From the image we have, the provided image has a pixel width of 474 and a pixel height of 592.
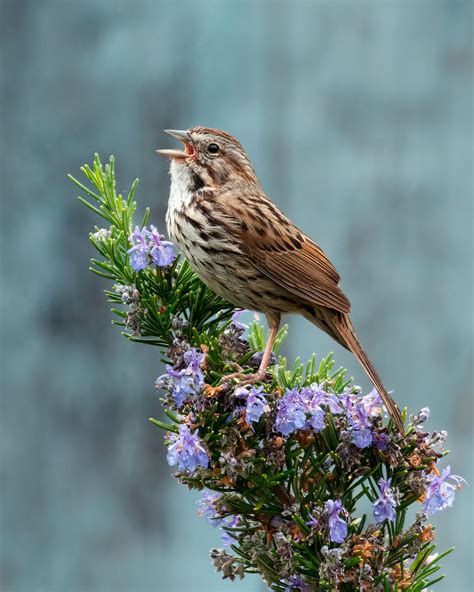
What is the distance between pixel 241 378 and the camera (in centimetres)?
71

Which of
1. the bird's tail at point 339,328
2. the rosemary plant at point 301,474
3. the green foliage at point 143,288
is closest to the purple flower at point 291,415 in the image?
the rosemary plant at point 301,474

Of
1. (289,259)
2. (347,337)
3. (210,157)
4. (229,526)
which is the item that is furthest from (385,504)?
(210,157)

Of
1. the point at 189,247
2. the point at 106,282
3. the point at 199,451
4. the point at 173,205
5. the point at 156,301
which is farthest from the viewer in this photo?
the point at 106,282

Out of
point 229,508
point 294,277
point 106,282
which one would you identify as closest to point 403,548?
point 229,508

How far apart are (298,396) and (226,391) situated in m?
0.06

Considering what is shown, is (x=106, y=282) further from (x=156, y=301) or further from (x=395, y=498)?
(x=395, y=498)

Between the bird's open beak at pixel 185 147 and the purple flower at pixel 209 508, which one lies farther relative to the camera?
the bird's open beak at pixel 185 147

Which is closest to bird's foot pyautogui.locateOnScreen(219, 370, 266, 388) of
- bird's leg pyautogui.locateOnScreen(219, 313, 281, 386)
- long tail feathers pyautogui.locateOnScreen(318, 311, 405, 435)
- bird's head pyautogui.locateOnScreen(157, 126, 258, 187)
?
bird's leg pyautogui.locateOnScreen(219, 313, 281, 386)

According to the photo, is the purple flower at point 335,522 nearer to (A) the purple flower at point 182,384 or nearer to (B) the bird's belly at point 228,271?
(A) the purple flower at point 182,384

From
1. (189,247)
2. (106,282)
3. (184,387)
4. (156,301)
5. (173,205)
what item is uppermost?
(106,282)

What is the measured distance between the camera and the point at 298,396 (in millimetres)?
669

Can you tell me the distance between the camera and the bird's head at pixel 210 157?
116cm

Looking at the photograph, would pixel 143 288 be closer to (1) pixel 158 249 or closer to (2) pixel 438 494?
(1) pixel 158 249

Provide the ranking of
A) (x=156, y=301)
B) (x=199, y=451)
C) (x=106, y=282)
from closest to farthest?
(x=199, y=451)
(x=156, y=301)
(x=106, y=282)
